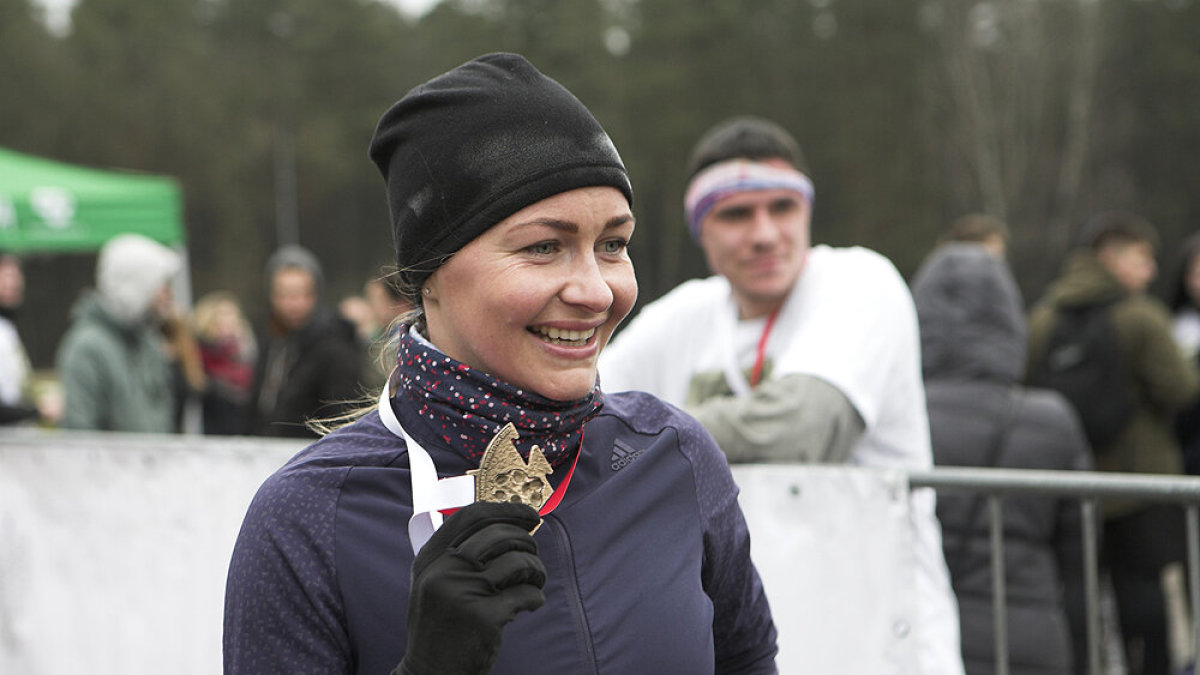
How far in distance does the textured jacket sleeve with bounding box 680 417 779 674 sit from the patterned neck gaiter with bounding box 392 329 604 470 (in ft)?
0.74

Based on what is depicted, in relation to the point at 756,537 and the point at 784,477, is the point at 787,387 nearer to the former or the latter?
the point at 784,477

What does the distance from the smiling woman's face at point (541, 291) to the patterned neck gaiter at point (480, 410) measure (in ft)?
0.08

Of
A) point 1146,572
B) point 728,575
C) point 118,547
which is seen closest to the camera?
point 728,575

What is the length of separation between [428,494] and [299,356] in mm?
4530

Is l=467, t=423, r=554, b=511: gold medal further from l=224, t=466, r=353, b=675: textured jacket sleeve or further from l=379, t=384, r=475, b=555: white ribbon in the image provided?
l=224, t=466, r=353, b=675: textured jacket sleeve

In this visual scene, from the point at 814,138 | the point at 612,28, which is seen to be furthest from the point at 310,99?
the point at 814,138

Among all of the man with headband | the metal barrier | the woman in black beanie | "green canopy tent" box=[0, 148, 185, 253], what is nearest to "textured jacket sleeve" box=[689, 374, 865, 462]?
the man with headband

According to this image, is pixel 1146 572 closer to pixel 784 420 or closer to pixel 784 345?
pixel 784 345

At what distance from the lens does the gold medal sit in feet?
4.79

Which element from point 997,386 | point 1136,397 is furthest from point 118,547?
point 1136,397

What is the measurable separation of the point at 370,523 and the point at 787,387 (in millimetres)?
1312

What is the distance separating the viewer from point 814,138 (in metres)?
31.0

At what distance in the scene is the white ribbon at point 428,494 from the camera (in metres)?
1.42

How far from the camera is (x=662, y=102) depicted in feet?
103
